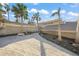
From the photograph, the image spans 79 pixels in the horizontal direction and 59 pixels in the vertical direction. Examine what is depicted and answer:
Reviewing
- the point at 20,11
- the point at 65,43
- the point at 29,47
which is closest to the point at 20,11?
the point at 20,11

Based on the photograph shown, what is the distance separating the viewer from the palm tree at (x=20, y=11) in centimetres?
296

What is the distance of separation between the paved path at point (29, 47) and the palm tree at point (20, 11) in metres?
0.26

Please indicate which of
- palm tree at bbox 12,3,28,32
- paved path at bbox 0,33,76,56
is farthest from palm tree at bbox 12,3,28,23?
paved path at bbox 0,33,76,56

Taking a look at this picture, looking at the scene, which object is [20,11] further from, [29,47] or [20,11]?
[29,47]

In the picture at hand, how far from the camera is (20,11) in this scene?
3000 millimetres

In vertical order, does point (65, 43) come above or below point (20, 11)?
below

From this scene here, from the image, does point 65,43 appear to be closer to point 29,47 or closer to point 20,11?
point 29,47

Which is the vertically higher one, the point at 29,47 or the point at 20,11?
the point at 20,11

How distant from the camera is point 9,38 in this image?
9.87 ft

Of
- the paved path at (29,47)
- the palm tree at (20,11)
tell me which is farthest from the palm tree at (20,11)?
the paved path at (29,47)

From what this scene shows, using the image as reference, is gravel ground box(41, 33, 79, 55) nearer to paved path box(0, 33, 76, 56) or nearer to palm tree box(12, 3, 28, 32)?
paved path box(0, 33, 76, 56)

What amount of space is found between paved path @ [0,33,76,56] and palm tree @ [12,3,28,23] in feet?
0.86

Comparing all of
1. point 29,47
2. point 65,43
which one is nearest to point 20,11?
point 29,47

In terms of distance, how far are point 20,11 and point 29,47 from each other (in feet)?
1.55
